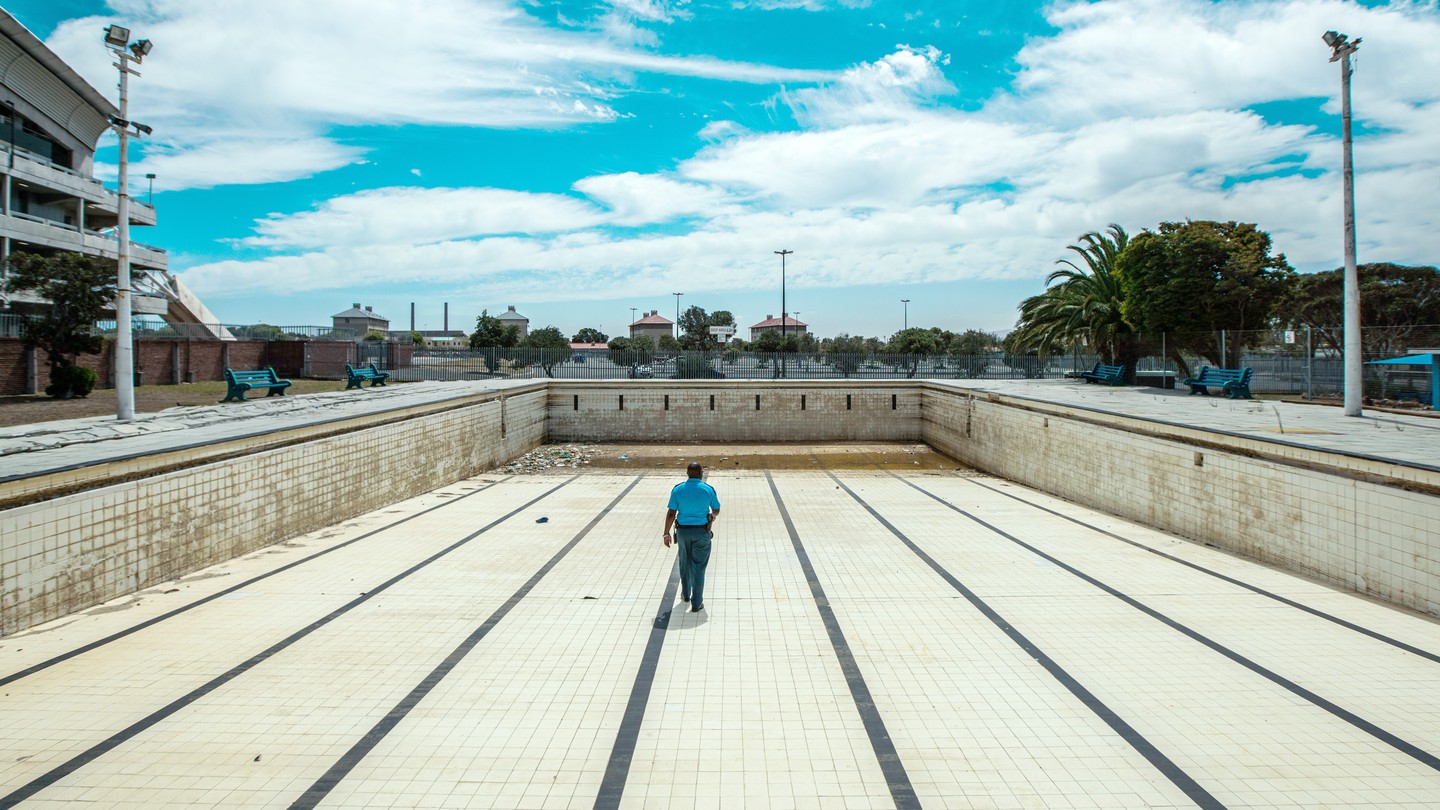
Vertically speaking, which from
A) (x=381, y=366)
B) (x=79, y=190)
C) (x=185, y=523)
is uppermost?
(x=79, y=190)

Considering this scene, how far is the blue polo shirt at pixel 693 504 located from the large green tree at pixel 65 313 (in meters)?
18.7

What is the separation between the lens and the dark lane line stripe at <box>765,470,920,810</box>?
11.8 ft

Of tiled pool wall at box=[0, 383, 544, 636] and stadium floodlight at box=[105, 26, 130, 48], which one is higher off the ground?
stadium floodlight at box=[105, 26, 130, 48]

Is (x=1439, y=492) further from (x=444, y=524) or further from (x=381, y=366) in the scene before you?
(x=381, y=366)

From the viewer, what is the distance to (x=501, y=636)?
18.6ft

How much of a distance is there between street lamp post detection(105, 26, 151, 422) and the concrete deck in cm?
348

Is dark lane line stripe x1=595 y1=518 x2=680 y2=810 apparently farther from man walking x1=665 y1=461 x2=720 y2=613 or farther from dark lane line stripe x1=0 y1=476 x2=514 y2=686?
dark lane line stripe x1=0 y1=476 x2=514 y2=686

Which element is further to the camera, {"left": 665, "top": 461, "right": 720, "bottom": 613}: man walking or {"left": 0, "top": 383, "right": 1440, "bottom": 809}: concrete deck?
{"left": 665, "top": 461, "right": 720, "bottom": 613}: man walking

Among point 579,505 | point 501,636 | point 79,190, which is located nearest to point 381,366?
point 79,190

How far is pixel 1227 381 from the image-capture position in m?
17.0

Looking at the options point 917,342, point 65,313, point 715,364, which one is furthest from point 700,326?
point 65,313

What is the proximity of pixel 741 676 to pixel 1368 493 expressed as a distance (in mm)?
5974

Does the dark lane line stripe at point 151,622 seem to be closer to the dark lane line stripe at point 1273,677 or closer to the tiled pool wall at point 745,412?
the dark lane line stripe at point 1273,677

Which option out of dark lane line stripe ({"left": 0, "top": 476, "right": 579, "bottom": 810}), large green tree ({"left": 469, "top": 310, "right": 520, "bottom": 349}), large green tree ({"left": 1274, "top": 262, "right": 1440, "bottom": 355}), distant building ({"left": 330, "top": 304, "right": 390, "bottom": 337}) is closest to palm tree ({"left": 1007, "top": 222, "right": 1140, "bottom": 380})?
large green tree ({"left": 1274, "top": 262, "right": 1440, "bottom": 355})
